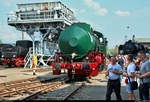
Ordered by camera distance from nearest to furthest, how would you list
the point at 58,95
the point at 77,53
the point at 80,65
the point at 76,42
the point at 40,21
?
1. the point at 58,95
2. the point at 80,65
3. the point at 76,42
4. the point at 77,53
5. the point at 40,21

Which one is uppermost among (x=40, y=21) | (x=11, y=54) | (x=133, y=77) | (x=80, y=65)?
(x=40, y=21)

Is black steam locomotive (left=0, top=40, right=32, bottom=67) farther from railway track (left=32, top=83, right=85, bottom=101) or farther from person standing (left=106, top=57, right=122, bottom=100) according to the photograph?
person standing (left=106, top=57, right=122, bottom=100)

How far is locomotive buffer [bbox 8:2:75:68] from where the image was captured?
101ft

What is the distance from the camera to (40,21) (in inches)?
1210

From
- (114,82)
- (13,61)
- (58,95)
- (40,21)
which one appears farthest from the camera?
(40,21)

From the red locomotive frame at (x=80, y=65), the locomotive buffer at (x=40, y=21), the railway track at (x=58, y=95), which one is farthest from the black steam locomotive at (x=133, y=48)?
the locomotive buffer at (x=40, y=21)

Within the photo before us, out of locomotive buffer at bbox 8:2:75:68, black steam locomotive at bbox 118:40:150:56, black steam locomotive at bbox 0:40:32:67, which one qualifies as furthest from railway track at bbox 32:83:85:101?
locomotive buffer at bbox 8:2:75:68

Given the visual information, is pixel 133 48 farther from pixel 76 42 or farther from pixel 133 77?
pixel 133 77

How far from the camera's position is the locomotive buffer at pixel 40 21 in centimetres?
3075

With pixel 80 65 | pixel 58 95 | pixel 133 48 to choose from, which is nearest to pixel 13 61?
pixel 133 48

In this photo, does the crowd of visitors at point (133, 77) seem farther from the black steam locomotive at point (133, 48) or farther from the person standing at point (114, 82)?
the black steam locomotive at point (133, 48)

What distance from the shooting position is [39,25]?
3200 cm

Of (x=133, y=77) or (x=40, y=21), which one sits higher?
(x=40, y=21)

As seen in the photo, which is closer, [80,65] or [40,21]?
[80,65]
